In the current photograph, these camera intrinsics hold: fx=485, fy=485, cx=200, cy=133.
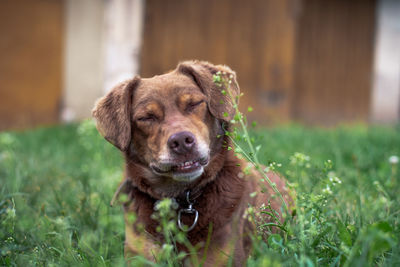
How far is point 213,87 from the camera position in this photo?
2949mm

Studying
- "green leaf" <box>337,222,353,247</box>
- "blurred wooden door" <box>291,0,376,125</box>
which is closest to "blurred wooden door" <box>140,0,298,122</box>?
"blurred wooden door" <box>291,0,376,125</box>

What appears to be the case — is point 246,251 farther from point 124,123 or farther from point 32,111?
point 32,111

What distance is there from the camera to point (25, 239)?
106 inches

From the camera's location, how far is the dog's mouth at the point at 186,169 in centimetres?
262

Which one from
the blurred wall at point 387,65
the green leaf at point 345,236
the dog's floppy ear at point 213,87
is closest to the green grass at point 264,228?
the green leaf at point 345,236

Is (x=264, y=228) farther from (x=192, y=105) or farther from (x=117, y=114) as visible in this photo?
(x=117, y=114)

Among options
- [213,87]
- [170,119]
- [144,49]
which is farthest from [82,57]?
[170,119]

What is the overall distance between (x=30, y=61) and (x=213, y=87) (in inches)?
253

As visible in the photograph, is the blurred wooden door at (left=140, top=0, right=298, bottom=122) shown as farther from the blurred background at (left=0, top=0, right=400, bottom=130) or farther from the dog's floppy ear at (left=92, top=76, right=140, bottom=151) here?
the dog's floppy ear at (left=92, top=76, right=140, bottom=151)

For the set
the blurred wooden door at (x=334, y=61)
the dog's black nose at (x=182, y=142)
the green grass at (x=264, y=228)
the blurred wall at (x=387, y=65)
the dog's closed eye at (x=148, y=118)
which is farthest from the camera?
the blurred wooden door at (x=334, y=61)

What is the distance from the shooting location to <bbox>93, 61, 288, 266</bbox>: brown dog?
2568 mm

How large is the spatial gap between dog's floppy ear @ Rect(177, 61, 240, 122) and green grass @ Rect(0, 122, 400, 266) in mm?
421

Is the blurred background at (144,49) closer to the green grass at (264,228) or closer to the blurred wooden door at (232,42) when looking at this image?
the blurred wooden door at (232,42)

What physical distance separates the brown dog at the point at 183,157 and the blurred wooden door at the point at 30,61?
19.4 feet
